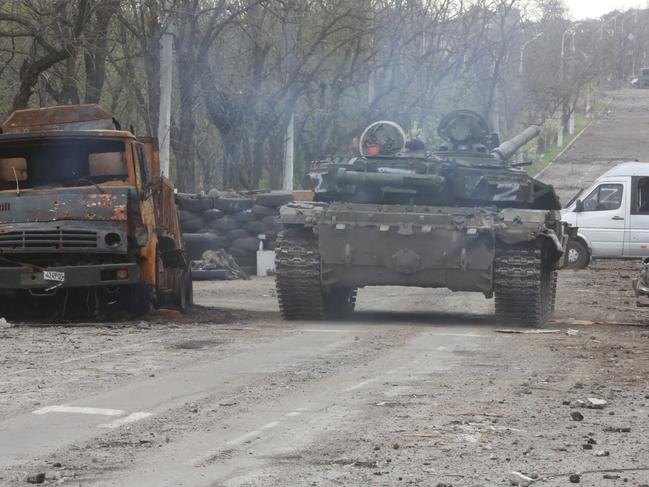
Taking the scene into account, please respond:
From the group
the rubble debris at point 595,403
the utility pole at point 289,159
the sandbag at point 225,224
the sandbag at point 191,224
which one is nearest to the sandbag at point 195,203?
the sandbag at point 191,224

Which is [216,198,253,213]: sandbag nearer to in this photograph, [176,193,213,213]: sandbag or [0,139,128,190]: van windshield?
[176,193,213,213]: sandbag

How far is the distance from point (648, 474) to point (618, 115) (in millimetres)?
88587

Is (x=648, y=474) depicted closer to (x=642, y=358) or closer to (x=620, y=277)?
(x=642, y=358)

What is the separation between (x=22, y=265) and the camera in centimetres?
1395

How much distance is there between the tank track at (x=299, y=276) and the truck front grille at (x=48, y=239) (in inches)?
103

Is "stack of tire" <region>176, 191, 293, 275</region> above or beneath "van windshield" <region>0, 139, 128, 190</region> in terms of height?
beneath

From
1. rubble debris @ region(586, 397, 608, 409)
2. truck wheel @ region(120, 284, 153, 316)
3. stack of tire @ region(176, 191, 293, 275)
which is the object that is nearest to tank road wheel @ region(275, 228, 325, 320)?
truck wheel @ region(120, 284, 153, 316)

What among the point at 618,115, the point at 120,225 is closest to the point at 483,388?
the point at 120,225

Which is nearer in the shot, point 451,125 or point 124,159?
point 124,159

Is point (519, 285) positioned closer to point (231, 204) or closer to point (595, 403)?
point (595, 403)

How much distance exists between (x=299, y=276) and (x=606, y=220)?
14231mm

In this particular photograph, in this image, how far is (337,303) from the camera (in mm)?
16969

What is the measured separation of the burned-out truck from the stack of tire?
338 inches

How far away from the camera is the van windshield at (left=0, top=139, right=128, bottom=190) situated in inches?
586
